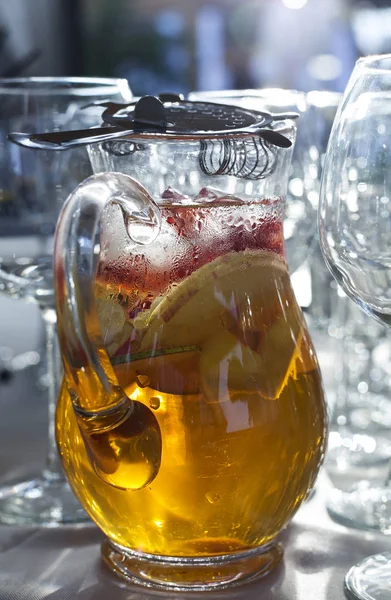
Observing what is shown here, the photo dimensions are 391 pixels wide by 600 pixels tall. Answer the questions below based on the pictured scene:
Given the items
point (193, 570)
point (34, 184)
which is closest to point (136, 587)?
point (193, 570)

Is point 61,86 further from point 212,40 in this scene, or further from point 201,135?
point 212,40

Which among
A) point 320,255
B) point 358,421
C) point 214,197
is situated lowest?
point 358,421

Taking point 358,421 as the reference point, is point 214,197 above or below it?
above

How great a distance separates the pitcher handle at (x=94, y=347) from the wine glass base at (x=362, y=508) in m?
0.15

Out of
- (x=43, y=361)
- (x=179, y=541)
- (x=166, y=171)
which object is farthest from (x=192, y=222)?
(x=43, y=361)

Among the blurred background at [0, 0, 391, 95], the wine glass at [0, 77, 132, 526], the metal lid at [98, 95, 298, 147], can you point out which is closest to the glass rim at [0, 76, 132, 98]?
the wine glass at [0, 77, 132, 526]

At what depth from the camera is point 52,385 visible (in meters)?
0.61

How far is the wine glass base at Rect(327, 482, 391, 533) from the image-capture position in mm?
504

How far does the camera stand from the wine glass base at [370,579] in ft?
1.35

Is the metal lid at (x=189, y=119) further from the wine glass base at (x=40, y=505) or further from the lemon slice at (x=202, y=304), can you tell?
the wine glass base at (x=40, y=505)

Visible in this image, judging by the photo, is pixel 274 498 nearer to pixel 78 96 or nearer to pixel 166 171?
pixel 166 171

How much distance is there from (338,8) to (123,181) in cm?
298

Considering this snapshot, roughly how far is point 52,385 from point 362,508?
211mm

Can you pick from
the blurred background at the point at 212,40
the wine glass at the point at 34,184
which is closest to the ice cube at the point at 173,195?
the wine glass at the point at 34,184
